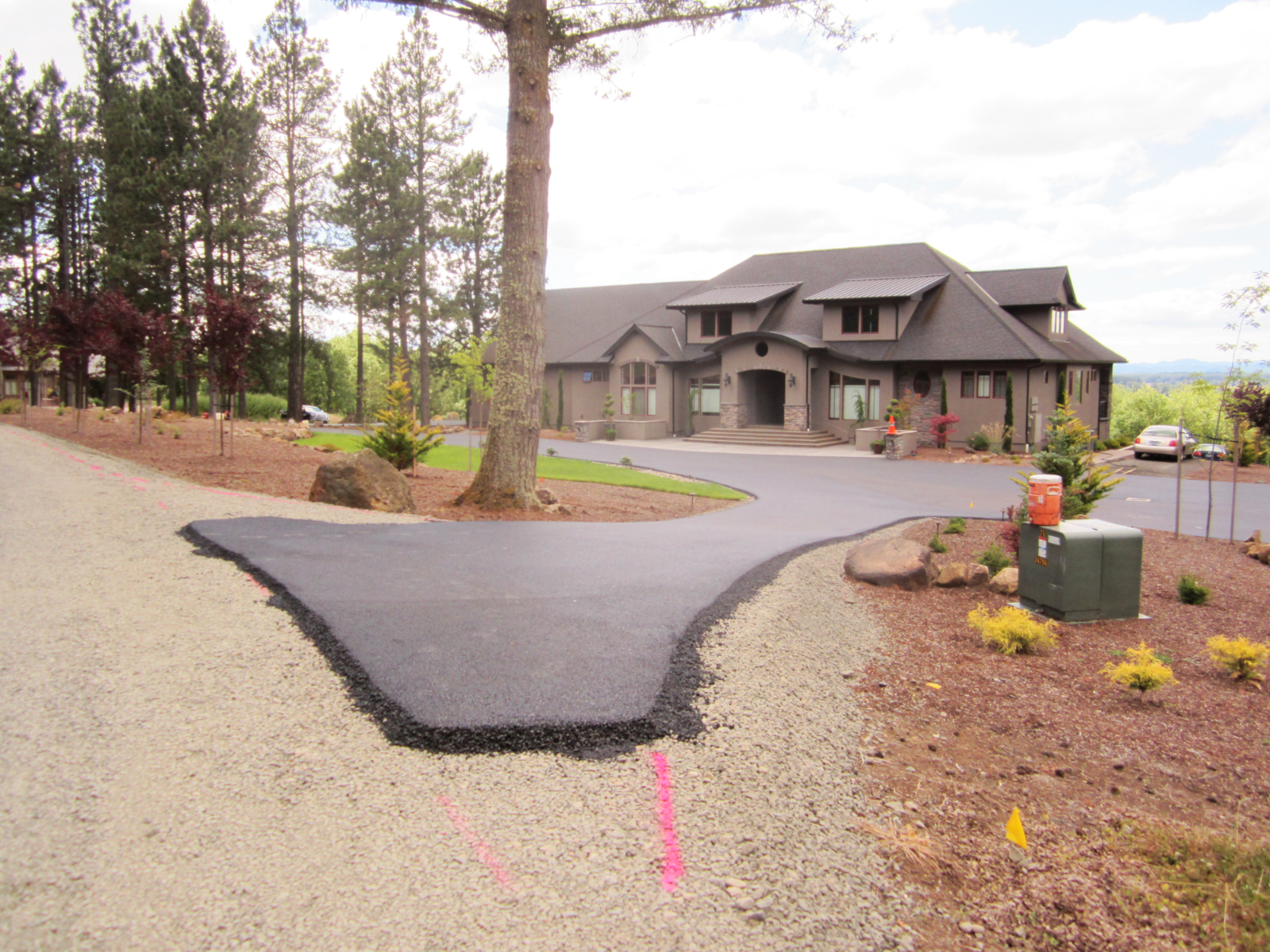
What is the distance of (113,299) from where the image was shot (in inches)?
787

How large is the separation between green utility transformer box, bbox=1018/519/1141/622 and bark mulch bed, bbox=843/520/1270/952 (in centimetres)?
19

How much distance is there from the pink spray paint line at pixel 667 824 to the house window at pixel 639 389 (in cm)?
3332

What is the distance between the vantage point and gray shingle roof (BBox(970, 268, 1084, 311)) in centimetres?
3136

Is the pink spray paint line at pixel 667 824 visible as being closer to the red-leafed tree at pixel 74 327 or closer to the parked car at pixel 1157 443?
the red-leafed tree at pixel 74 327

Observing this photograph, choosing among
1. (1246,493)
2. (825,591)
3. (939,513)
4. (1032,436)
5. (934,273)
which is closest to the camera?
(825,591)

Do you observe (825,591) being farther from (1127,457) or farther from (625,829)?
(1127,457)

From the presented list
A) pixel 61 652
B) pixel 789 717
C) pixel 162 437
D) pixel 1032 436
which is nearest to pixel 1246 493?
pixel 1032 436

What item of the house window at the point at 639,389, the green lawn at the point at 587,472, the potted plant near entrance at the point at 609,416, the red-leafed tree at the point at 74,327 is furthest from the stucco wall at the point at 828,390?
the red-leafed tree at the point at 74,327

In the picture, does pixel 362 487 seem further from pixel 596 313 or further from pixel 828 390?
pixel 596 313

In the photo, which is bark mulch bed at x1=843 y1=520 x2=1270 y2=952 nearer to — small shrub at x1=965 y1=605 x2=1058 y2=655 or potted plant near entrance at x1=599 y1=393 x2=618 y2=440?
small shrub at x1=965 y1=605 x2=1058 y2=655

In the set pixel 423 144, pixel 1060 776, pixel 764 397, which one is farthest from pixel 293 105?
pixel 1060 776

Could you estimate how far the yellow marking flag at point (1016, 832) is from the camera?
3564mm

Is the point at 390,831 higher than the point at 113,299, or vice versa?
the point at 113,299

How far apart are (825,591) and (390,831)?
5.42 meters
